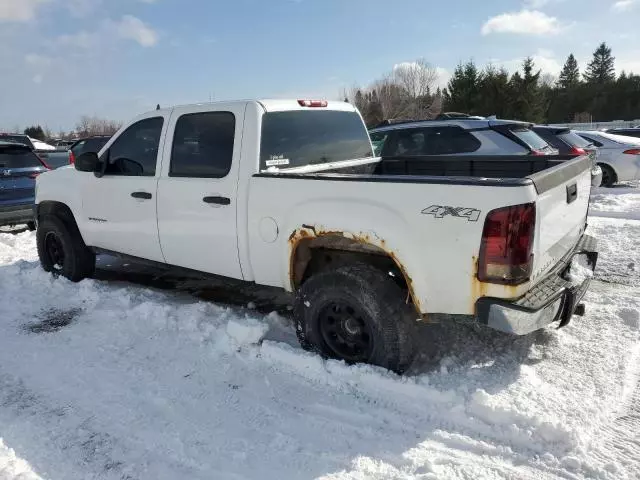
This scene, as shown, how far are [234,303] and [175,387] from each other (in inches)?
60.8

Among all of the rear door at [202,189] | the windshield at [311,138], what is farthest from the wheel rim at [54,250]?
the windshield at [311,138]

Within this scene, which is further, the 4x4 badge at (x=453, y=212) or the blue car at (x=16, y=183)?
the blue car at (x=16, y=183)

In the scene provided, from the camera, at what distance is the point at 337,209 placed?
3.32 metres

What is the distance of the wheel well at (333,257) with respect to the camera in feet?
11.3

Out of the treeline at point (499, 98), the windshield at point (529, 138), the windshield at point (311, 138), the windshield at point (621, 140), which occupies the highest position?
the treeline at point (499, 98)

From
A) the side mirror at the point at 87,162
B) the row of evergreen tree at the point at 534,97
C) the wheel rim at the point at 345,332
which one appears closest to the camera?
the wheel rim at the point at 345,332

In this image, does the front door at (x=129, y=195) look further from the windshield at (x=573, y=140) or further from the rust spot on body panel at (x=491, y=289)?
the windshield at (x=573, y=140)

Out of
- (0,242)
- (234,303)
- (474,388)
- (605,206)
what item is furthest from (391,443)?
(605,206)

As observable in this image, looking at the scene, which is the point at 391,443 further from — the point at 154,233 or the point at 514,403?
the point at 154,233

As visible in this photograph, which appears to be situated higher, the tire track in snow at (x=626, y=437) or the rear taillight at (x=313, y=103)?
the rear taillight at (x=313, y=103)

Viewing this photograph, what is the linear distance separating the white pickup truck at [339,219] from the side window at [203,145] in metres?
0.01

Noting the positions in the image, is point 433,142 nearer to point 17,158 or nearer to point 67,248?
point 67,248

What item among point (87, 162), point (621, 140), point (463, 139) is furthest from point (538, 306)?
point (621, 140)

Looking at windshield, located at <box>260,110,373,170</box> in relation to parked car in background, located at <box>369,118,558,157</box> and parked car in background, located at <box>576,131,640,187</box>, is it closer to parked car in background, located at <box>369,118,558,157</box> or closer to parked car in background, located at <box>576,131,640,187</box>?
parked car in background, located at <box>369,118,558,157</box>
